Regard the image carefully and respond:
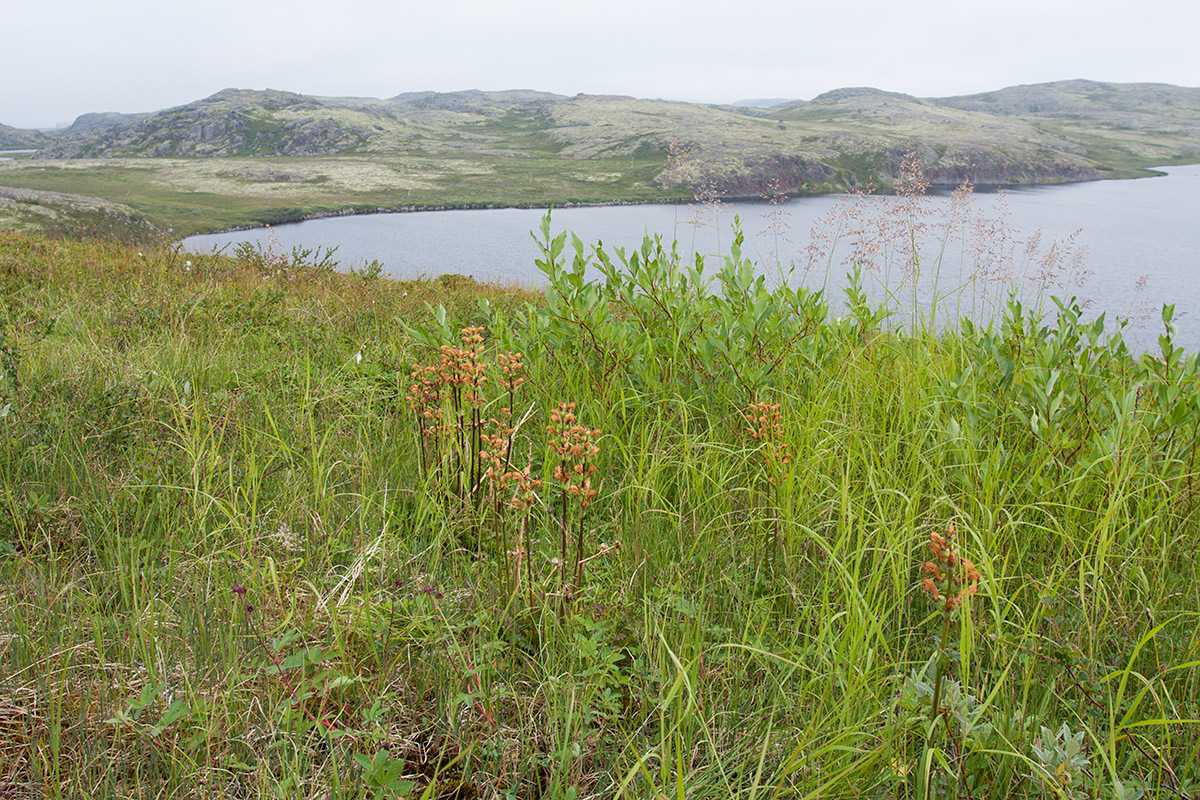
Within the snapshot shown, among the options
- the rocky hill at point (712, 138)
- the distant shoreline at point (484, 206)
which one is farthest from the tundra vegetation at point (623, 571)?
the rocky hill at point (712, 138)

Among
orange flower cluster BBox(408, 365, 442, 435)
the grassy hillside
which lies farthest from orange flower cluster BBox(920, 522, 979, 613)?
the grassy hillside

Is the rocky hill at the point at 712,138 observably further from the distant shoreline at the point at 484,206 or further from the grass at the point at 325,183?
the grass at the point at 325,183

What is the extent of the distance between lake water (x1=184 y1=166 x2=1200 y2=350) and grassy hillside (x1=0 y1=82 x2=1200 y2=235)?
9159 mm

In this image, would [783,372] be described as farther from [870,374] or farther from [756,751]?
[756,751]

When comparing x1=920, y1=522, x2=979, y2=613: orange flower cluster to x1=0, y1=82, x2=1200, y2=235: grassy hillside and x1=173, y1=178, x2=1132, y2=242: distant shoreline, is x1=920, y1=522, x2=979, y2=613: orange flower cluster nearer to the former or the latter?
x1=0, y1=82, x2=1200, y2=235: grassy hillside

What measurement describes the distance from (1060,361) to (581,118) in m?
167

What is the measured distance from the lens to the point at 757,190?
7188 centimetres

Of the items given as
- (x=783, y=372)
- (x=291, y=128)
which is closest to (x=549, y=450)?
(x=783, y=372)

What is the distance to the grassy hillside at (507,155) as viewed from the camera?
230ft

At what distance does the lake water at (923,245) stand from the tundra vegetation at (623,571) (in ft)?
5.15

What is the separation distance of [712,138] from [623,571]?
358ft

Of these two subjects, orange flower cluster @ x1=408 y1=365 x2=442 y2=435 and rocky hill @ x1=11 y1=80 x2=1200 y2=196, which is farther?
rocky hill @ x1=11 y1=80 x2=1200 y2=196

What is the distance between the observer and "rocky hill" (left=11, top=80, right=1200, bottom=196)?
278ft

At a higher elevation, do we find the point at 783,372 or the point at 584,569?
the point at 783,372
